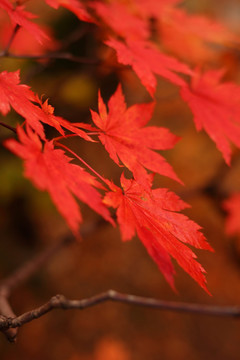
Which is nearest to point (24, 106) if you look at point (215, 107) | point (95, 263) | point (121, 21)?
point (215, 107)

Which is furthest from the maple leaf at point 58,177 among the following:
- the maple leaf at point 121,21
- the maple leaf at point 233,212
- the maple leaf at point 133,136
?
the maple leaf at point 233,212

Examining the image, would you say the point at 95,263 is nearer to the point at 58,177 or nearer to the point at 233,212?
the point at 233,212

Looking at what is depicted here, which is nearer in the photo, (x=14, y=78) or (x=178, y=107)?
(x=14, y=78)

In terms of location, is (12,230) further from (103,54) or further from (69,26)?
(69,26)

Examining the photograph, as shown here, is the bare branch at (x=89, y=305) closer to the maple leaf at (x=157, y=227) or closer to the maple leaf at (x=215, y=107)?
the maple leaf at (x=157, y=227)

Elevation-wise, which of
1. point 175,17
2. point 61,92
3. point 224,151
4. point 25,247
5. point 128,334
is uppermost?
Result: point 175,17

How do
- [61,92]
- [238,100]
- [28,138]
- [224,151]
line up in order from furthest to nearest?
[61,92] → [238,100] → [224,151] → [28,138]

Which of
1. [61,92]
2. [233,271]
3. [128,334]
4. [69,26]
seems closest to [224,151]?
[61,92]

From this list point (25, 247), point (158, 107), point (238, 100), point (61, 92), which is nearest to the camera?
point (238, 100)
